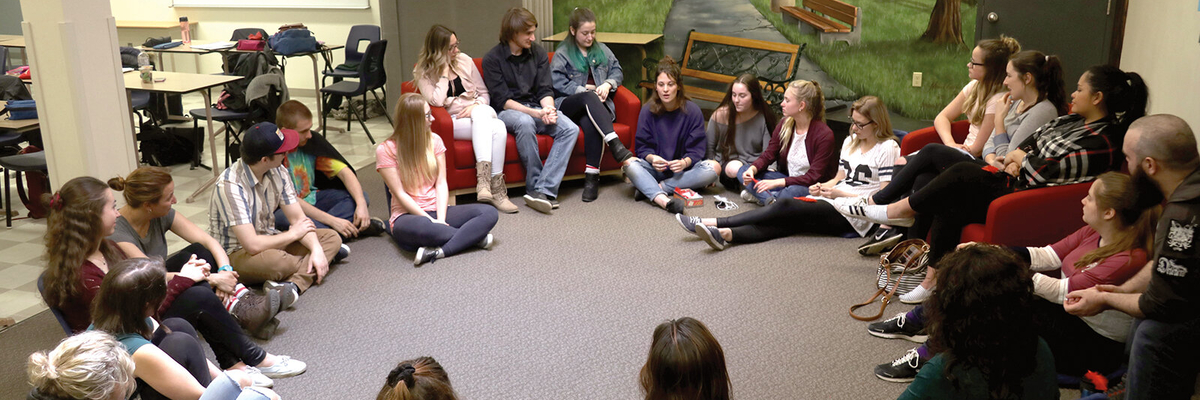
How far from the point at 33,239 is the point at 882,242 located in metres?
4.41

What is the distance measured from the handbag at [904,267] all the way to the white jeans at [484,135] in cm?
227

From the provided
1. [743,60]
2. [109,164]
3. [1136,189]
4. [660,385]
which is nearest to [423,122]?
[109,164]

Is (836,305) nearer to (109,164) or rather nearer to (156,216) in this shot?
(156,216)

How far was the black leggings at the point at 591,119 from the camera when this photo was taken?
513 centimetres

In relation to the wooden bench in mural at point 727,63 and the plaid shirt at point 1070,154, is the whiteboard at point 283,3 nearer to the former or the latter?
the wooden bench in mural at point 727,63

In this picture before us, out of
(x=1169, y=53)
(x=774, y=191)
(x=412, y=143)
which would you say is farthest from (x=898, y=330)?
(x=412, y=143)

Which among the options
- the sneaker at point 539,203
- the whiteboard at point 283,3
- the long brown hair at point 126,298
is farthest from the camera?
the whiteboard at point 283,3

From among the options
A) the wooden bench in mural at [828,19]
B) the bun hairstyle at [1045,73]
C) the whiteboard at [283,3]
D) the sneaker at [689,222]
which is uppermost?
the whiteboard at [283,3]

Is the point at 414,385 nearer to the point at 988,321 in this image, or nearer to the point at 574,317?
the point at 988,321

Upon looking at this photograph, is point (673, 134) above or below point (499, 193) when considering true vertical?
above

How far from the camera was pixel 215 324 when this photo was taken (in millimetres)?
2885

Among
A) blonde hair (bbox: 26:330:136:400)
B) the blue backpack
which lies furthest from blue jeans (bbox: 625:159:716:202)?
the blue backpack

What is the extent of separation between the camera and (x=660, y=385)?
69.1 inches

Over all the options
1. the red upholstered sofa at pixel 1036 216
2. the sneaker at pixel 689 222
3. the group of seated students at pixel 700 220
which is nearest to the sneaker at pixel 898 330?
the group of seated students at pixel 700 220
